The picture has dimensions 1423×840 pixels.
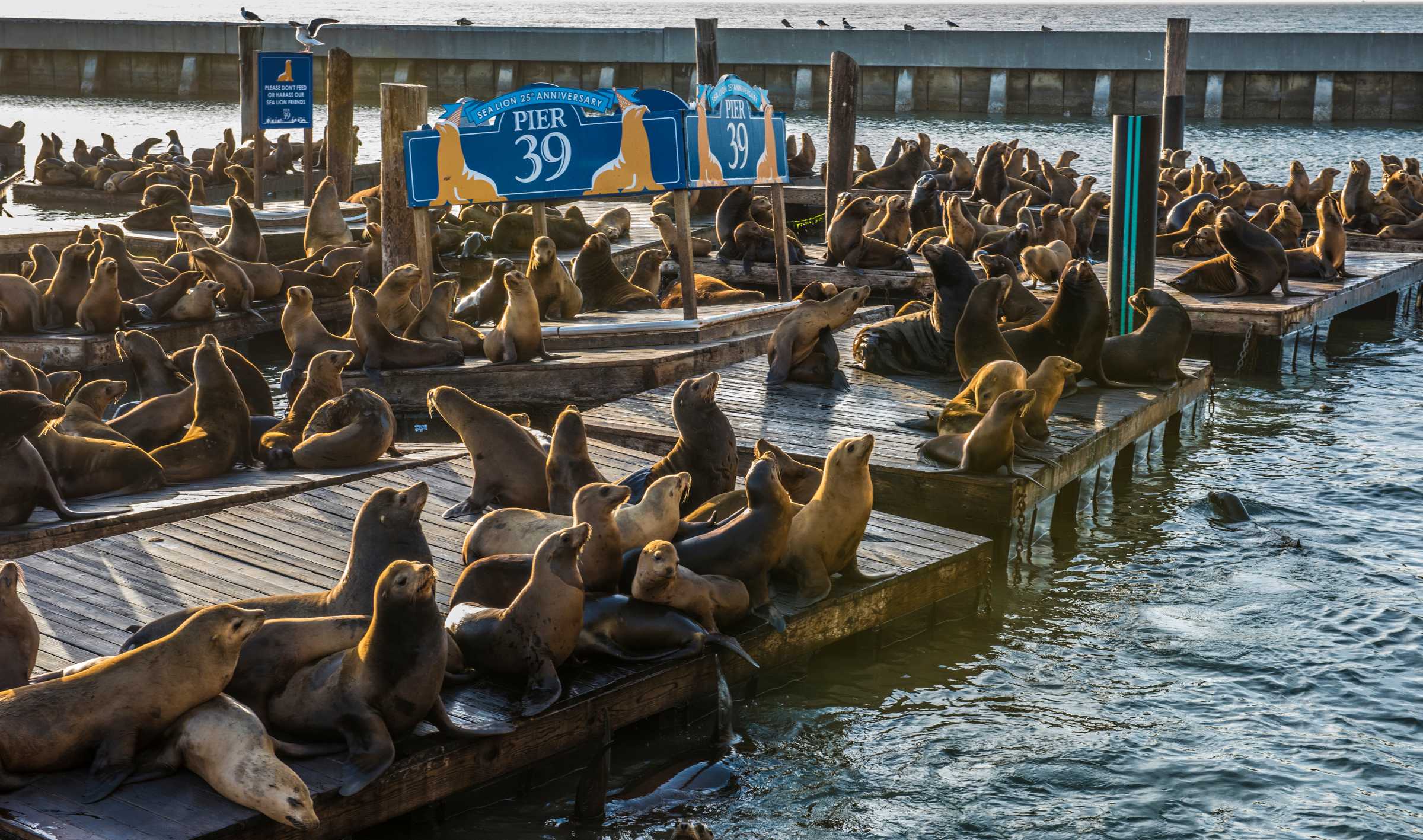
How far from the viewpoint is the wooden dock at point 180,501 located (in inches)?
231

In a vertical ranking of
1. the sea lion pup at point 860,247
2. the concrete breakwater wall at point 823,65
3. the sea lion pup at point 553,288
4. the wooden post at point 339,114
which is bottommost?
the sea lion pup at point 553,288

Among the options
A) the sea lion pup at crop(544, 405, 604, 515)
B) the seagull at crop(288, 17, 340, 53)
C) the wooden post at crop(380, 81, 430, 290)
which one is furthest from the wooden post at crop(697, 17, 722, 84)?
the sea lion pup at crop(544, 405, 604, 515)

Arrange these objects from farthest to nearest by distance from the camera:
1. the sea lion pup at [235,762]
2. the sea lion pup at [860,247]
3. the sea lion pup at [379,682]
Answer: the sea lion pup at [860,247]
the sea lion pup at [379,682]
the sea lion pup at [235,762]

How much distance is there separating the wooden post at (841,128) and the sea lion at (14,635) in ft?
41.7

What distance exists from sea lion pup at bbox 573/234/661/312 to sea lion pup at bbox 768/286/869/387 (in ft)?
8.81

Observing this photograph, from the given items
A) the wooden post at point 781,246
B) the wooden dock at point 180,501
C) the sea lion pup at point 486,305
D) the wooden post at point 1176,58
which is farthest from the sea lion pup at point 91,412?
the wooden post at point 1176,58

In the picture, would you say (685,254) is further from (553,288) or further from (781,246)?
(781,246)

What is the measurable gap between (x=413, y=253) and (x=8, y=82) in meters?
42.3

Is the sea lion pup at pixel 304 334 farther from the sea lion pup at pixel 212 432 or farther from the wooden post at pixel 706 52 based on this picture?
the wooden post at pixel 706 52

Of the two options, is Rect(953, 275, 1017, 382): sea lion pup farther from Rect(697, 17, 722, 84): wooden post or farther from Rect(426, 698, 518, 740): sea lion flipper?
Rect(697, 17, 722, 84): wooden post

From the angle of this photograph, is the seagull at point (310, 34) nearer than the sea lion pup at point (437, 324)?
No

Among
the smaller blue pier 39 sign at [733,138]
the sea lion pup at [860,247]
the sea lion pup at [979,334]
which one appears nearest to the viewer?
the sea lion pup at [979,334]

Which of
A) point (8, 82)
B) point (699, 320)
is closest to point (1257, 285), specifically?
point (699, 320)

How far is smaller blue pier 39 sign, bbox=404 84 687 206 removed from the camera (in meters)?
9.62
